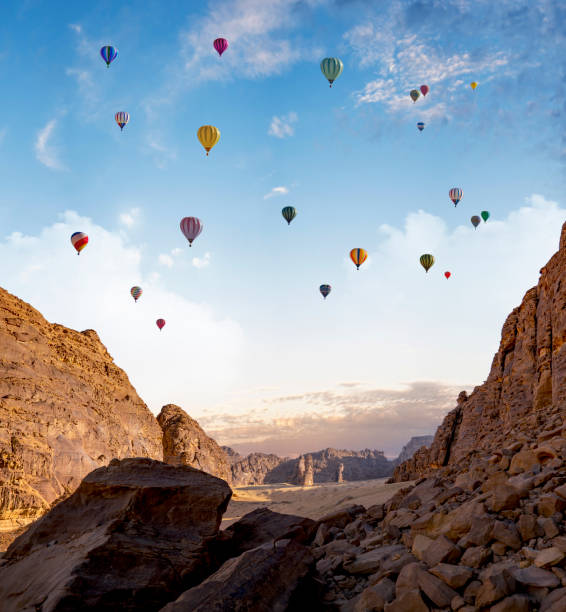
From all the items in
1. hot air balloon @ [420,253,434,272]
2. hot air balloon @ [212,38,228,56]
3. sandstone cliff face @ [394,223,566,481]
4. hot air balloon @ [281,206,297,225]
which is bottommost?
sandstone cliff face @ [394,223,566,481]

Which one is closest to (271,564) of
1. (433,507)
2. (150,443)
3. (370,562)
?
(370,562)

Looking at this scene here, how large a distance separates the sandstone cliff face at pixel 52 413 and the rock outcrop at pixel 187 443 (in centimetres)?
1211

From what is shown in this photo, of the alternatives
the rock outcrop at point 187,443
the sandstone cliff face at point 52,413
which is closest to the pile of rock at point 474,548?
the sandstone cliff face at point 52,413

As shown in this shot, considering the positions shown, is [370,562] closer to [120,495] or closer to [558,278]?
[120,495]

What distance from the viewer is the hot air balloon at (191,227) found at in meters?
38.2

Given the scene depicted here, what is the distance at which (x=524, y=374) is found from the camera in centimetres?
2247

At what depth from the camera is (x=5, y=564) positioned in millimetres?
8406

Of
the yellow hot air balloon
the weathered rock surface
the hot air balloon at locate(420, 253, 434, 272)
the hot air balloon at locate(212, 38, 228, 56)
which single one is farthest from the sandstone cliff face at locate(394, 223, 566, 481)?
the hot air balloon at locate(212, 38, 228, 56)

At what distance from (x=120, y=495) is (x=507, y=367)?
75.0 feet

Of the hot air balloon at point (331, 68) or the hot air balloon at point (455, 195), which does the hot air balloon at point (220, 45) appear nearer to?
the hot air balloon at point (331, 68)

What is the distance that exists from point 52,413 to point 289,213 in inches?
1074

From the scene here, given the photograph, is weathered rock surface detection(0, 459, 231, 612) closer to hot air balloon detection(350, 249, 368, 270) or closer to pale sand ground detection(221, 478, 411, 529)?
pale sand ground detection(221, 478, 411, 529)

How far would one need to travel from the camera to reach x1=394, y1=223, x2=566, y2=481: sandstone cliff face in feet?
58.1

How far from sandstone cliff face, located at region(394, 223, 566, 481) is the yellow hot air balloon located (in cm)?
2642
